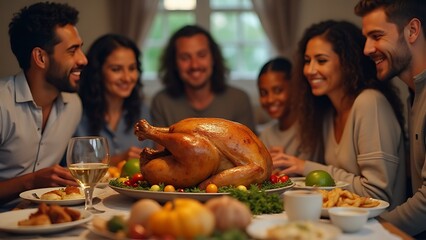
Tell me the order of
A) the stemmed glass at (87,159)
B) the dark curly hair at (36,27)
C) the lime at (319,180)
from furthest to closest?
1. the dark curly hair at (36,27)
2. the lime at (319,180)
3. the stemmed glass at (87,159)

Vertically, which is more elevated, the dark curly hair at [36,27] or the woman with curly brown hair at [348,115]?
the dark curly hair at [36,27]

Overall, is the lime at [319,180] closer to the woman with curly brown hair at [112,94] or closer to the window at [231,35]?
the woman with curly brown hair at [112,94]

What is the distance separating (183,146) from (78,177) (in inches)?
11.8

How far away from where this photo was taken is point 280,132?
10.5ft

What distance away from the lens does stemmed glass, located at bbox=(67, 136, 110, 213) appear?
1.42m

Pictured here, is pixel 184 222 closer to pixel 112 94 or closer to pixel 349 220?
pixel 349 220

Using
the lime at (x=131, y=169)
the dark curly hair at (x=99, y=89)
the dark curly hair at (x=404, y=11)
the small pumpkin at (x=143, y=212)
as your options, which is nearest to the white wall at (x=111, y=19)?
the dark curly hair at (x=99, y=89)

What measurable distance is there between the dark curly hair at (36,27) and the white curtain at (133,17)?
342 centimetres

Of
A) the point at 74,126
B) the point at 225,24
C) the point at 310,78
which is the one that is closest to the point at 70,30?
the point at 74,126

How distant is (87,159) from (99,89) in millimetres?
1947

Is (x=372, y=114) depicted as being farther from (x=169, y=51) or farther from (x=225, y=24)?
(x=225, y=24)

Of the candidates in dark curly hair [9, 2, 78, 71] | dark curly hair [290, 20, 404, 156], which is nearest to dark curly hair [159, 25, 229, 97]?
dark curly hair [290, 20, 404, 156]

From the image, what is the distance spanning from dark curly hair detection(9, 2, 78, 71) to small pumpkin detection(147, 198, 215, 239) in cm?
178

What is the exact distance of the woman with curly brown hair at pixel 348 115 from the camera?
2.23m
